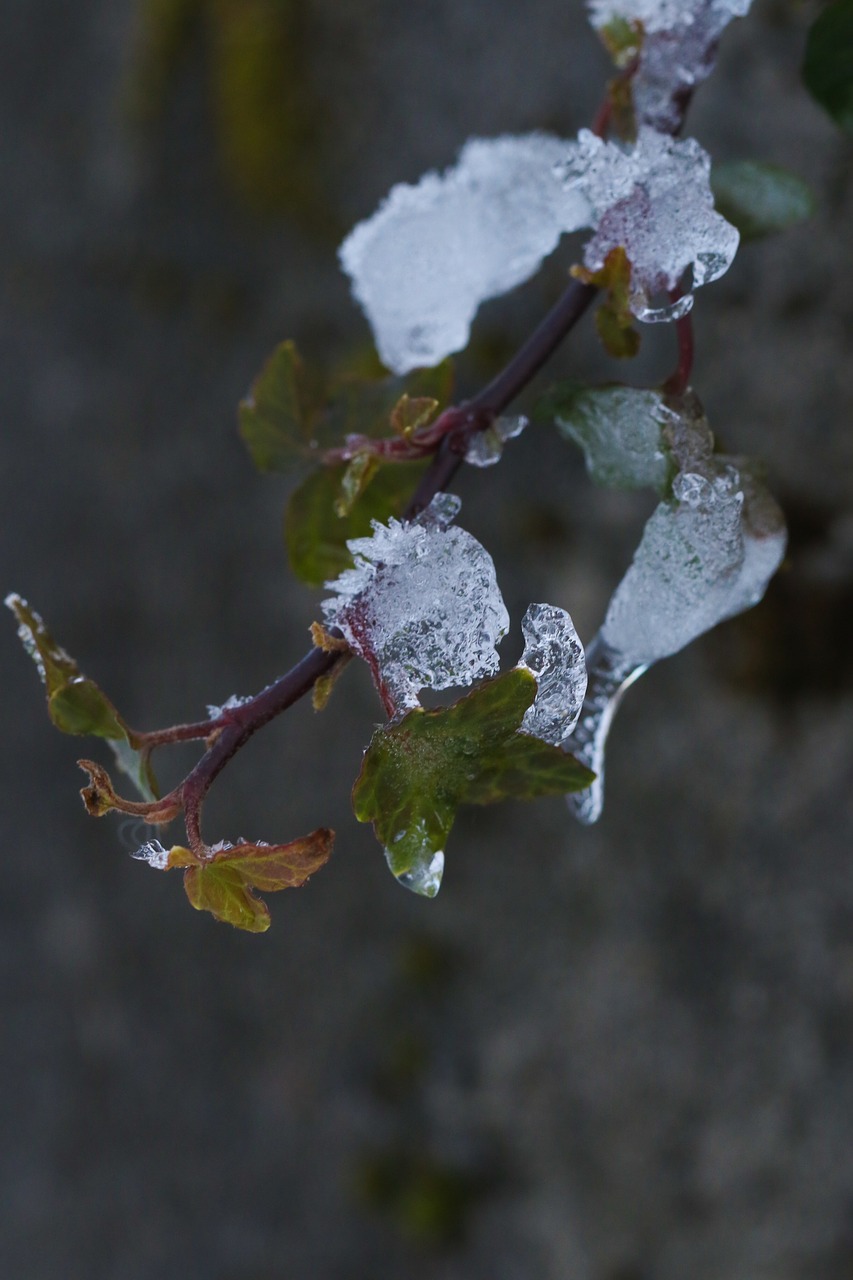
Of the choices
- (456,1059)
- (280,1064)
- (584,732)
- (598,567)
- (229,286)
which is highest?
(229,286)

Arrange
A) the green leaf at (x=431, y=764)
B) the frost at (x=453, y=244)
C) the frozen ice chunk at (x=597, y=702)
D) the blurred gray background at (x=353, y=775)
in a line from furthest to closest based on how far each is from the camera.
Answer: the blurred gray background at (x=353, y=775), the frost at (x=453, y=244), the frozen ice chunk at (x=597, y=702), the green leaf at (x=431, y=764)

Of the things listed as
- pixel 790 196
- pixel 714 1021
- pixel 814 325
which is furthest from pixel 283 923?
pixel 790 196

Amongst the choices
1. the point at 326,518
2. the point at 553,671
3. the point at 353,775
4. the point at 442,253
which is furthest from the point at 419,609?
the point at 353,775

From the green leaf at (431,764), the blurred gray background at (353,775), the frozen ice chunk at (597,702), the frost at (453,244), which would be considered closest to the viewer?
the green leaf at (431,764)

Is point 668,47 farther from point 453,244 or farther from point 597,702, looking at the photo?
point 597,702

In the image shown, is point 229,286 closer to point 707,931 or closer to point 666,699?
point 666,699

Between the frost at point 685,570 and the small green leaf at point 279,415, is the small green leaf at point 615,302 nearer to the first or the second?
the frost at point 685,570

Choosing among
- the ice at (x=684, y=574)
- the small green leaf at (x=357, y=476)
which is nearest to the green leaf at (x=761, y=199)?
the ice at (x=684, y=574)
